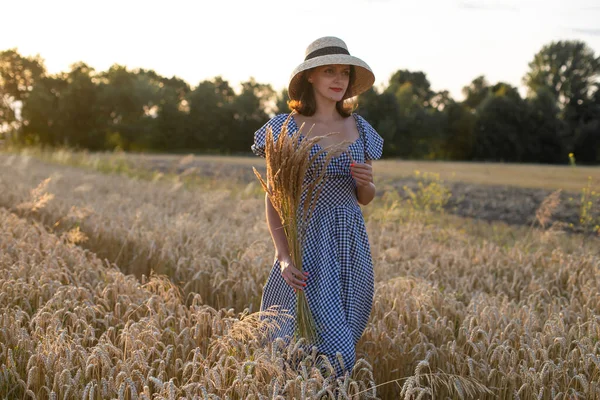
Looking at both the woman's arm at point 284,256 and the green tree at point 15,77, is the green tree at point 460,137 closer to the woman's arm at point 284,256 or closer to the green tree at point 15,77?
the green tree at point 15,77

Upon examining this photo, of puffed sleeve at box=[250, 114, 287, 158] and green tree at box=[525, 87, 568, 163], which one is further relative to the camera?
green tree at box=[525, 87, 568, 163]

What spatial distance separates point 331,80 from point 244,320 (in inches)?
51.7

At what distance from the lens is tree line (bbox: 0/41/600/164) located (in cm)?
A: 4962

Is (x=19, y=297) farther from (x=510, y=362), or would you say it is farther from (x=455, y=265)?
(x=455, y=265)

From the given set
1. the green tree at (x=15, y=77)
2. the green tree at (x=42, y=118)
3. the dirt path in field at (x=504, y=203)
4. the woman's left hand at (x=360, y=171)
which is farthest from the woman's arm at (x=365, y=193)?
the green tree at (x=15, y=77)

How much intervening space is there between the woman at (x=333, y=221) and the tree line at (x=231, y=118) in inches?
1780

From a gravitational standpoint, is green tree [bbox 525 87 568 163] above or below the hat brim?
above

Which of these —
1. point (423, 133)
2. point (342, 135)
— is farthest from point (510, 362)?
point (423, 133)

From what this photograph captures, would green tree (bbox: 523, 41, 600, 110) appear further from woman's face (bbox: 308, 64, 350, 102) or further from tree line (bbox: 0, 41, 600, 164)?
woman's face (bbox: 308, 64, 350, 102)

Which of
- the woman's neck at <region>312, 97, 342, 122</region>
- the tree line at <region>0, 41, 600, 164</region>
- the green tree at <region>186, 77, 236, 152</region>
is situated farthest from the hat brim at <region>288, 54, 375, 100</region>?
the green tree at <region>186, 77, 236, 152</region>

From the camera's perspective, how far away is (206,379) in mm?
2551

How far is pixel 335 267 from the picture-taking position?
119 inches

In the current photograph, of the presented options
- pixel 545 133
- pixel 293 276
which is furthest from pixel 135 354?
pixel 545 133

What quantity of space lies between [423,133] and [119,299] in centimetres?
4920
